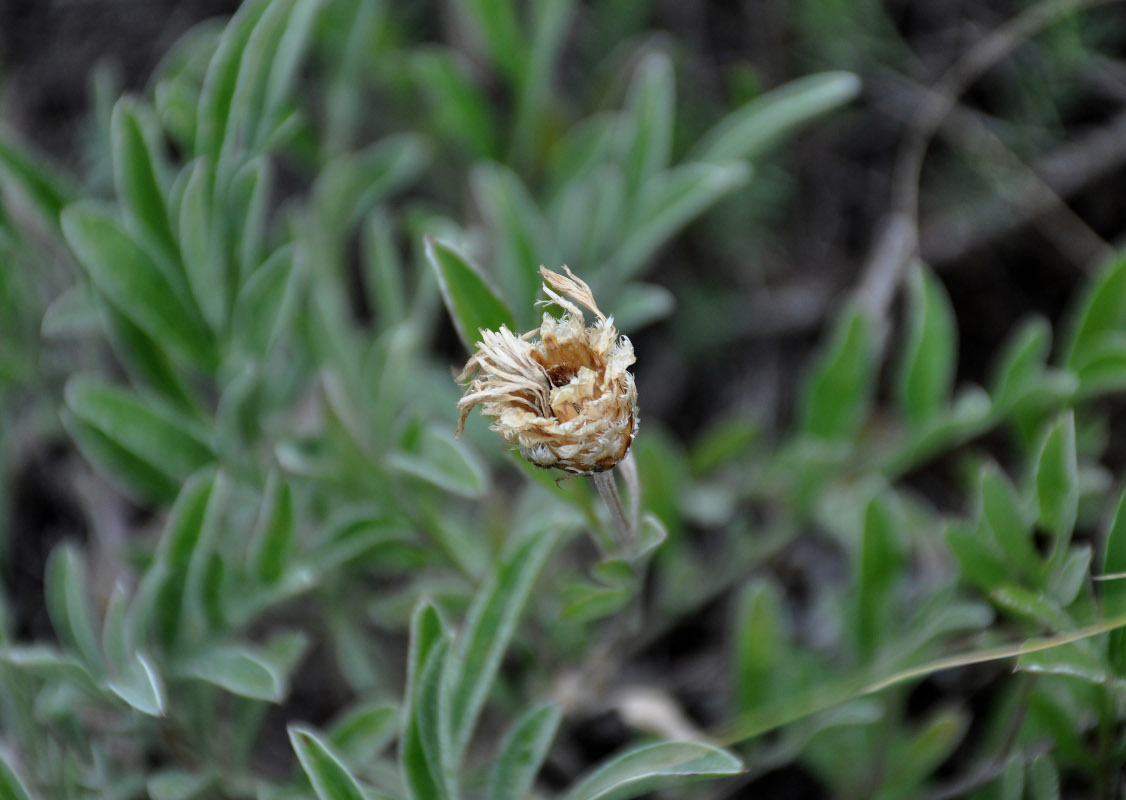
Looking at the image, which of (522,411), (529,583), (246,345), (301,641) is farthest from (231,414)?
(522,411)

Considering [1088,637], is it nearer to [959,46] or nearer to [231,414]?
[231,414]

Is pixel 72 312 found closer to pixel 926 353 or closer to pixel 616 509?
pixel 616 509

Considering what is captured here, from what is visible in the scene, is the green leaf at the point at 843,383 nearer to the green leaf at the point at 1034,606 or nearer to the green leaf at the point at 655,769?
the green leaf at the point at 1034,606

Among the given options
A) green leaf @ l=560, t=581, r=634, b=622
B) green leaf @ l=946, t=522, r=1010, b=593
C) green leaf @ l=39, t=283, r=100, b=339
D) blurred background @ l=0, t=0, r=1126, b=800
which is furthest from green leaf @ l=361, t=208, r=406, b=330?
green leaf @ l=946, t=522, r=1010, b=593

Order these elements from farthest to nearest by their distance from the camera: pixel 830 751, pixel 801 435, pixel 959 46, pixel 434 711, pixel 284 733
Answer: pixel 959 46, pixel 284 733, pixel 801 435, pixel 830 751, pixel 434 711

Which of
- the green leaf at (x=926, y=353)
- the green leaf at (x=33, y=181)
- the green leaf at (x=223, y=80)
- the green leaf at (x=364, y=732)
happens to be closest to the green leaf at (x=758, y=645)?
the green leaf at (x=926, y=353)
